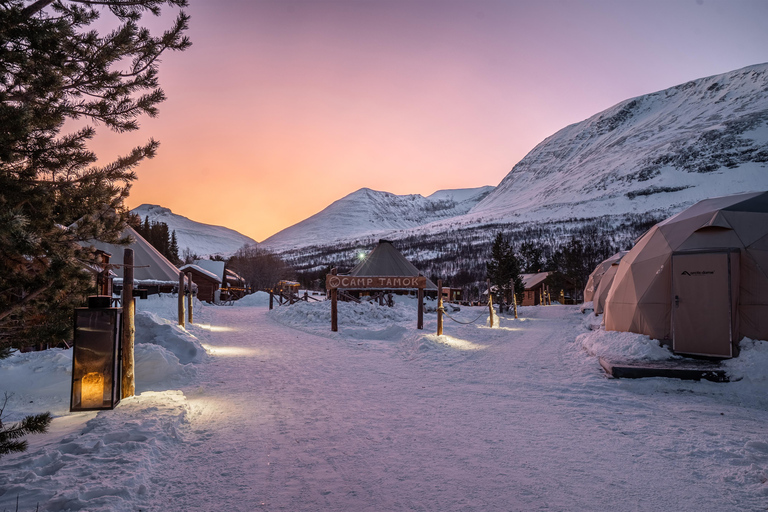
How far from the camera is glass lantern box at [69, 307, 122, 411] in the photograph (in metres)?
5.38

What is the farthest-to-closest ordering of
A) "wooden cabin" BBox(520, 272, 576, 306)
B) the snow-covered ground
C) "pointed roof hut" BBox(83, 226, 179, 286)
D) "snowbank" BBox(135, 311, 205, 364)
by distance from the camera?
"wooden cabin" BBox(520, 272, 576, 306), "pointed roof hut" BBox(83, 226, 179, 286), "snowbank" BBox(135, 311, 205, 364), the snow-covered ground

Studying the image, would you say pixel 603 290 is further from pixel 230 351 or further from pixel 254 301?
pixel 254 301

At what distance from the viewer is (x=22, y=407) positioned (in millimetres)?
6023

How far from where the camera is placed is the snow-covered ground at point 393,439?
11.2ft

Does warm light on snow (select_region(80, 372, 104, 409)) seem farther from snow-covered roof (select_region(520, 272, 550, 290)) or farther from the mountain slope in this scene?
the mountain slope

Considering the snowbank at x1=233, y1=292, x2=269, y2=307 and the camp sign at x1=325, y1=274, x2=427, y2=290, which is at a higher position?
the camp sign at x1=325, y1=274, x2=427, y2=290

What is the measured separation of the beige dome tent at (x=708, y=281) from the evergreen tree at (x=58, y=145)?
33.5 ft

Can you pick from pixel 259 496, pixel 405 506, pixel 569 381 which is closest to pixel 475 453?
pixel 405 506

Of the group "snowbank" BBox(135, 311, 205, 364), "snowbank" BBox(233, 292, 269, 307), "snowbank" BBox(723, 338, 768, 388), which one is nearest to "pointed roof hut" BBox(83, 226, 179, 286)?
"snowbank" BBox(135, 311, 205, 364)

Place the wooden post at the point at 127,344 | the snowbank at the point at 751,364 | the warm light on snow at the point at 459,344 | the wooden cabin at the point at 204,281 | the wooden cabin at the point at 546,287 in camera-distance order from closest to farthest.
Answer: the wooden post at the point at 127,344 < the snowbank at the point at 751,364 < the warm light on snow at the point at 459,344 < the wooden cabin at the point at 204,281 < the wooden cabin at the point at 546,287

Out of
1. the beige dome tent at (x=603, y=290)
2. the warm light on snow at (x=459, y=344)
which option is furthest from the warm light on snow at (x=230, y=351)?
the beige dome tent at (x=603, y=290)

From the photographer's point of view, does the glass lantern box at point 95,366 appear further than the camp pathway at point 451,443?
Yes

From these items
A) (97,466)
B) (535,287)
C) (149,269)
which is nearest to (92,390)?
(97,466)

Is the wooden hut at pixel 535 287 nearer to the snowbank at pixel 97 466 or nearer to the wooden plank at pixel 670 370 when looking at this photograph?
the wooden plank at pixel 670 370
